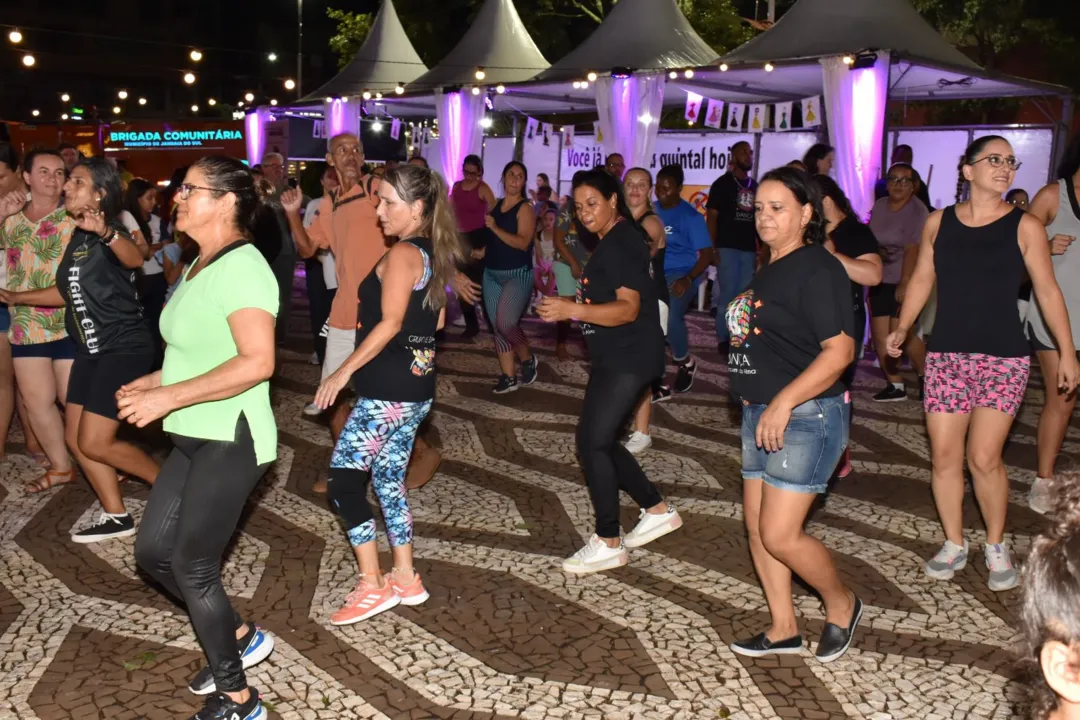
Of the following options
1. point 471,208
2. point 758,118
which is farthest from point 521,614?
point 758,118

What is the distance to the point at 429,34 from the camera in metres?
31.9

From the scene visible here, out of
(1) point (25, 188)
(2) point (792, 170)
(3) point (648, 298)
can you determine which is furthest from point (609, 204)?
(1) point (25, 188)

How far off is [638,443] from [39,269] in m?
4.04

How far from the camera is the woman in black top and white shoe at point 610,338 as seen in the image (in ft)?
16.1

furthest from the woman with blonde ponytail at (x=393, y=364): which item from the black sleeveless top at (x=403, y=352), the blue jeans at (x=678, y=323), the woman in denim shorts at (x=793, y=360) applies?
the blue jeans at (x=678, y=323)

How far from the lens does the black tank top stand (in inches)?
188

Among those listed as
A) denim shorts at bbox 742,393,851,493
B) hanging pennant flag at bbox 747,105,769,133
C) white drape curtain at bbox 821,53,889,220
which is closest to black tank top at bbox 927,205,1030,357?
denim shorts at bbox 742,393,851,493

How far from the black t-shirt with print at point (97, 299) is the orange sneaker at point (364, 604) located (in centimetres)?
181

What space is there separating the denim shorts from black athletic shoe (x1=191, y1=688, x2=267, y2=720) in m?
2.00

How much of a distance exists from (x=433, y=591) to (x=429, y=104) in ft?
55.5

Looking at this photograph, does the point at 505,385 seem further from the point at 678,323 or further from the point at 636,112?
the point at 636,112

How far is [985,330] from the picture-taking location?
482 cm

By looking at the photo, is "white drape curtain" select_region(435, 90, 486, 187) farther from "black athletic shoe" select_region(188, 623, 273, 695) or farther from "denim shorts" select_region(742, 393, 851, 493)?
"denim shorts" select_region(742, 393, 851, 493)

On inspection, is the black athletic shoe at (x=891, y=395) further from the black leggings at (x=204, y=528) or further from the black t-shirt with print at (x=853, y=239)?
the black leggings at (x=204, y=528)
